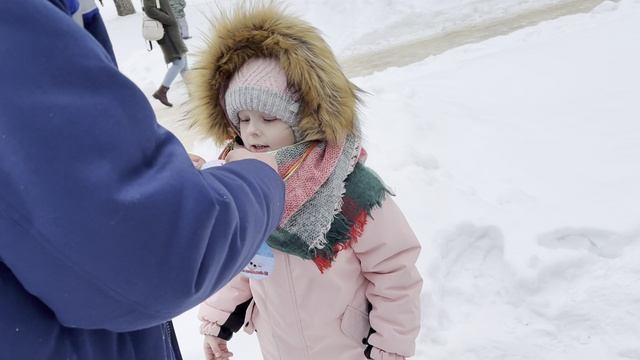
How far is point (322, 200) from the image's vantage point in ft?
4.10

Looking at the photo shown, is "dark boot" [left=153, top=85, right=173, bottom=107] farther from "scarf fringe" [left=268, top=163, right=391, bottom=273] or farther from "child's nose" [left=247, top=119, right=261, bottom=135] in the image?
"scarf fringe" [left=268, top=163, right=391, bottom=273]

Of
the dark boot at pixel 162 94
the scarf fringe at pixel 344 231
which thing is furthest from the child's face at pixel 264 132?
the dark boot at pixel 162 94

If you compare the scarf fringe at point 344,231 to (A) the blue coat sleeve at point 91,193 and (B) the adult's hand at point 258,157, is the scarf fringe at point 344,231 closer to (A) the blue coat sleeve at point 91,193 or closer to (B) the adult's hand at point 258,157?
(B) the adult's hand at point 258,157

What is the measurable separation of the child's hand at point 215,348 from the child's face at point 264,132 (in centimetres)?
71

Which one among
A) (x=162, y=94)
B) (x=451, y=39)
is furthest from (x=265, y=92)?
(x=451, y=39)

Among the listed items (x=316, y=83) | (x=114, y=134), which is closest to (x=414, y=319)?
(x=316, y=83)

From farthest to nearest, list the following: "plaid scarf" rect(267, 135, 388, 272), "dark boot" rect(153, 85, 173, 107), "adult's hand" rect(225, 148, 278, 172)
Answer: "dark boot" rect(153, 85, 173, 107) < "plaid scarf" rect(267, 135, 388, 272) < "adult's hand" rect(225, 148, 278, 172)

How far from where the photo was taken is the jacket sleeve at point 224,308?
166 centimetres

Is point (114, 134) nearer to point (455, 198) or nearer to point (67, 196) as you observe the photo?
point (67, 196)

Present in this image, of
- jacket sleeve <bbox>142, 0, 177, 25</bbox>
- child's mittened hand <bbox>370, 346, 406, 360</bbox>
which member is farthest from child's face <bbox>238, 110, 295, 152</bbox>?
jacket sleeve <bbox>142, 0, 177, 25</bbox>

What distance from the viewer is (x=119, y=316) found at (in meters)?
0.59

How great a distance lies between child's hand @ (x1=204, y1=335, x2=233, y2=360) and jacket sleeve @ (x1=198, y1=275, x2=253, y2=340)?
0.7 inches

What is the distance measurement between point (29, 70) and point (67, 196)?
134mm

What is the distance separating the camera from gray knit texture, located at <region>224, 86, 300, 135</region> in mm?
1299
